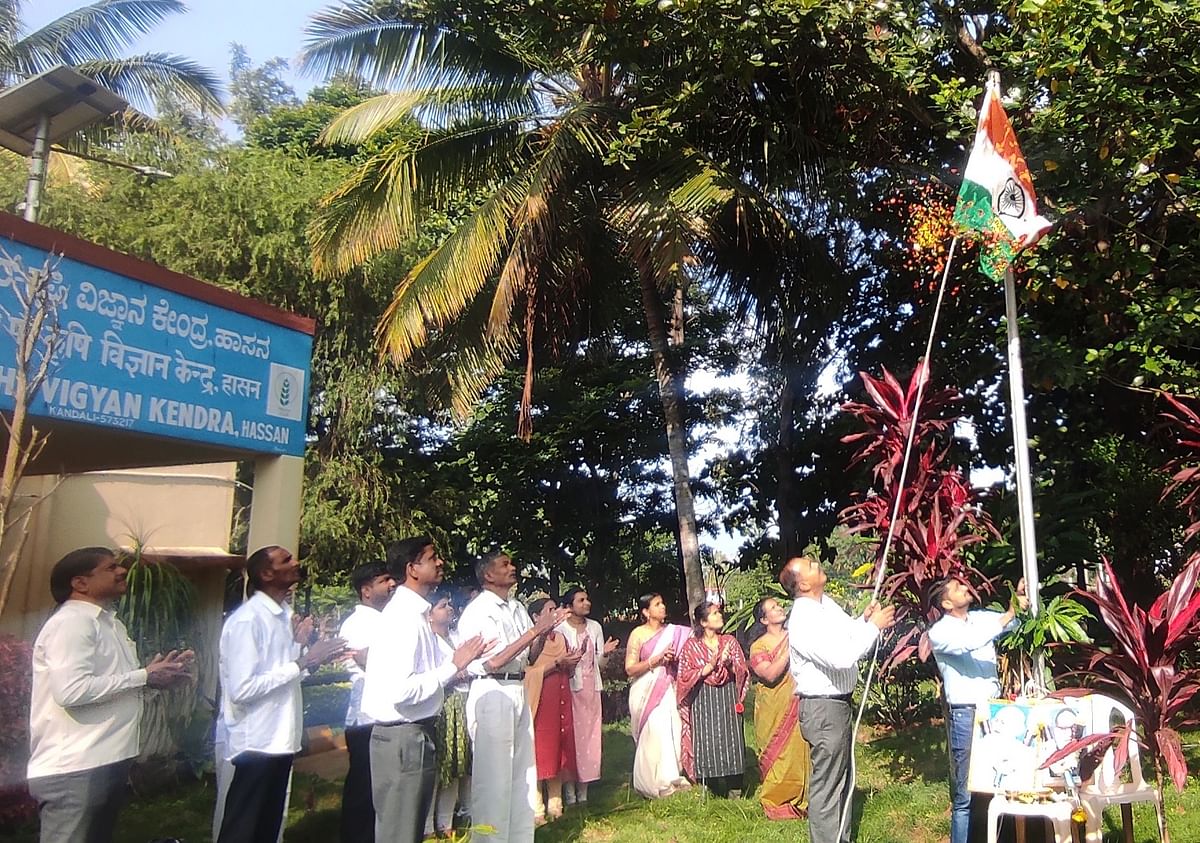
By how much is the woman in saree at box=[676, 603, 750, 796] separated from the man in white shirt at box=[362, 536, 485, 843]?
9.83 ft

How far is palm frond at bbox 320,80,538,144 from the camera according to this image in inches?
381

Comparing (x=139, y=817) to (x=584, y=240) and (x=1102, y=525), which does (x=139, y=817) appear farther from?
(x=1102, y=525)

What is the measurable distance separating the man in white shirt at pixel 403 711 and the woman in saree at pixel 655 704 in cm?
303

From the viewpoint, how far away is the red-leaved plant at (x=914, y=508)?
595cm

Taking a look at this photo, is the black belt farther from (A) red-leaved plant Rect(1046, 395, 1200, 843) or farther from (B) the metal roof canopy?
(B) the metal roof canopy

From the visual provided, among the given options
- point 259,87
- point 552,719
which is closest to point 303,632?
point 552,719

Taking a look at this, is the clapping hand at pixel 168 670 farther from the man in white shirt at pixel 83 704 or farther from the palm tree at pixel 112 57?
the palm tree at pixel 112 57

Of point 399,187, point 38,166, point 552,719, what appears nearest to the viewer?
Answer: point 38,166

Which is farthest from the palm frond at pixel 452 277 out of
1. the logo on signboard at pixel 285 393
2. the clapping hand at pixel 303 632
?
the clapping hand at pixel 303 632

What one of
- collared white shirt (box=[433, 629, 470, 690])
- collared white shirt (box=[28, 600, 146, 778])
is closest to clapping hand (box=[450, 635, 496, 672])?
collared white shirt (box=[433, 629, 470, 690])

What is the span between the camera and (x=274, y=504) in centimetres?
559

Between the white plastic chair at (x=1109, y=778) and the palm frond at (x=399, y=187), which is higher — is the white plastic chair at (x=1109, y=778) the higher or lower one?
the lower one

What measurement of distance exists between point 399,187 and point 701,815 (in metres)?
Answer: 5.87

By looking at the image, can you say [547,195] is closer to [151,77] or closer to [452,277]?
[452,277]
